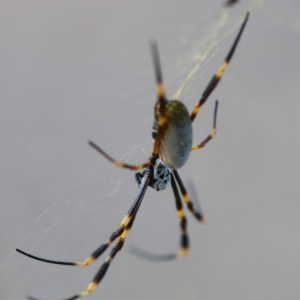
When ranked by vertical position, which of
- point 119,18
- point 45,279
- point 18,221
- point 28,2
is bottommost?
point 45,279

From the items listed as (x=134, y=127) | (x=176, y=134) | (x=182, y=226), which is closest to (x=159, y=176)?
(x=182, y=226)

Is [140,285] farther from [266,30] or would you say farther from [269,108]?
[266,30]

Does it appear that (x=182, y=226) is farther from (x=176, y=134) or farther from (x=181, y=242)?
(x=176, y=134)

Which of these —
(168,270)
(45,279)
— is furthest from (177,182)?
(168,270)

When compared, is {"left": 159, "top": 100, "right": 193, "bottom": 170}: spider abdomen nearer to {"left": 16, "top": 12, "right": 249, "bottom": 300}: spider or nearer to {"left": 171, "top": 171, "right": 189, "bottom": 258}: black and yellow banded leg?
{"left": 16, "top": 12, "right": 249, "bottom": 300}: spider

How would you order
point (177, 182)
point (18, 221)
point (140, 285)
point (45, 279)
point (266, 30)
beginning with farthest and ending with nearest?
1. point (266, 30)
2. point (140, 285)
3. point (45, 279)
4. point (18, 221)
5. point (177, 182)

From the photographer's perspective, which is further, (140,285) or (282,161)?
(282,161)
